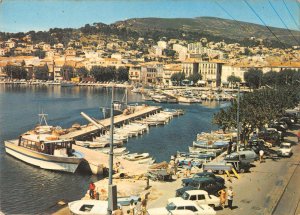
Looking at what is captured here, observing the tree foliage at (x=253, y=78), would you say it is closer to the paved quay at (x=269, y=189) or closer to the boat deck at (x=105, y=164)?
the boat deck at (x=105, y=164)

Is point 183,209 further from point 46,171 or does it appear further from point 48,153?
point 48,153

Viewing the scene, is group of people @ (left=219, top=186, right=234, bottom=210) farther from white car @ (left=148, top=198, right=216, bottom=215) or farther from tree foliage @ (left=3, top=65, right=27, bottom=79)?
tree foliage @ (left=3, top=65, right=27, bottom=79)

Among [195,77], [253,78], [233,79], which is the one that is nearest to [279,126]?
[253,78]

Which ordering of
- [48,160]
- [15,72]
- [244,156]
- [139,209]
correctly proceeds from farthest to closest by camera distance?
1. [15,72]
2. [48,160]
3. [244,156]
4. [139,209]

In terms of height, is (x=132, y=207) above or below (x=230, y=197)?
below

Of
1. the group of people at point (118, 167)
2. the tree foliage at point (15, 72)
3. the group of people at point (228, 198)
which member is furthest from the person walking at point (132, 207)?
the tree foliage at point (15, 72)

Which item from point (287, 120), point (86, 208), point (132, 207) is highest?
point (287, 120)

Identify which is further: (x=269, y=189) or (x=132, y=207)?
(x=269, y=189)
